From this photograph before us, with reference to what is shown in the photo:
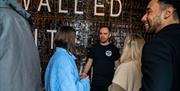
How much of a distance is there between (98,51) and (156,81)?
141 inches

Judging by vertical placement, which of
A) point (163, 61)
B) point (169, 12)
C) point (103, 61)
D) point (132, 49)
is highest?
point (169, 12)

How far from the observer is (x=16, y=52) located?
1617 millimetres

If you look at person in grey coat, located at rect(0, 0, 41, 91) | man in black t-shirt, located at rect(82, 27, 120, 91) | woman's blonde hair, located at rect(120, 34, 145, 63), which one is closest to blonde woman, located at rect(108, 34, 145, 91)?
woman's blonde hair, located at rect(120, 34, 145, 63)

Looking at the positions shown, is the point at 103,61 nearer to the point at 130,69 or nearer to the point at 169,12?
the point at 130,69

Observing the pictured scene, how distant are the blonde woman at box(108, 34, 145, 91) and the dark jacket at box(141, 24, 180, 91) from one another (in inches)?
51.5

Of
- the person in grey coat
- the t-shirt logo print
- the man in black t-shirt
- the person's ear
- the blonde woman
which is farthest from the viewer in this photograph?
the t-shirt logo print

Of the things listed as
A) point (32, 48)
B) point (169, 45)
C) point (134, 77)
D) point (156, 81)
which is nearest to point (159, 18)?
point (169, 45)

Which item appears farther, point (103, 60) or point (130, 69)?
point (103, 60)

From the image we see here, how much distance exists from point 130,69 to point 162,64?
1524 mm

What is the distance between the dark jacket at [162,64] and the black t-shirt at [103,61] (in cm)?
340

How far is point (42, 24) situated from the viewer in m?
5.30

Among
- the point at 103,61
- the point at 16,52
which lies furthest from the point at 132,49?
the point at 103,61

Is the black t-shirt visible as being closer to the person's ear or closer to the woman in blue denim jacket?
the woman in blue denim jacket

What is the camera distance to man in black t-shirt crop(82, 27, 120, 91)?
5.09 meters
